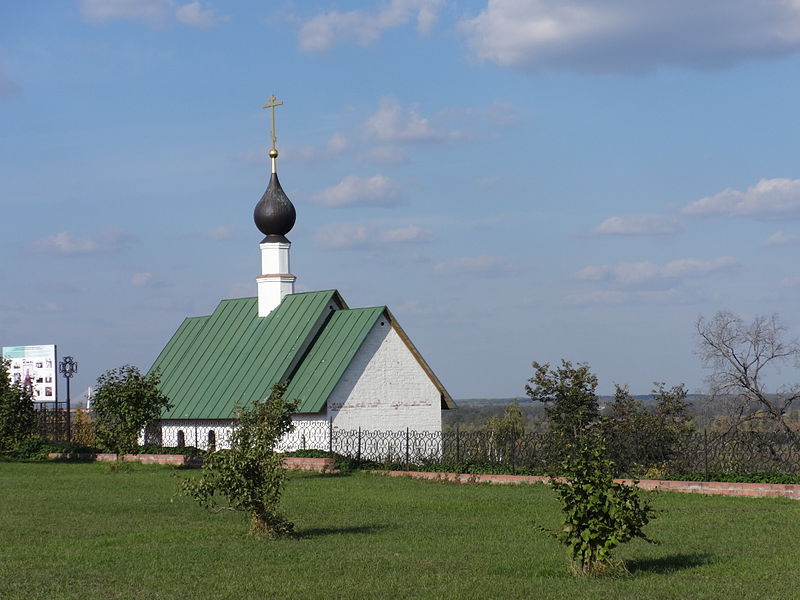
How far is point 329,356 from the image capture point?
3322 cm

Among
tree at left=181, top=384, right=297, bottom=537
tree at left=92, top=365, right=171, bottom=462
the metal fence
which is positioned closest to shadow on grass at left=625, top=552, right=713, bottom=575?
the metal fence

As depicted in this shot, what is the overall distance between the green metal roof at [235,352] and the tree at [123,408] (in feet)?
10.2

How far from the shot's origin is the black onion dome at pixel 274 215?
122 feet

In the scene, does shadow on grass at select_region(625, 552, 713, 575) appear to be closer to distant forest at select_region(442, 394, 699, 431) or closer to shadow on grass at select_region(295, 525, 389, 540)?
shadow on grass at select_region(295, 525, 389, 540)

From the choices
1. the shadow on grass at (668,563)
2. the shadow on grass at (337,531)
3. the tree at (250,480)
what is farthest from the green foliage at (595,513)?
the shadow on grass at (337,531)

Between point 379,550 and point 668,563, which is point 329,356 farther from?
point 668,563

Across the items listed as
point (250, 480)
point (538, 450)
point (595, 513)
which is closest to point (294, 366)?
point (538, 450)

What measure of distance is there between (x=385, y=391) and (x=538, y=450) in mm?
9286

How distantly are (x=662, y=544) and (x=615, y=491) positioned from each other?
2.85 metres

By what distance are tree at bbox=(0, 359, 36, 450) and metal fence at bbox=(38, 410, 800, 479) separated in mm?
5614

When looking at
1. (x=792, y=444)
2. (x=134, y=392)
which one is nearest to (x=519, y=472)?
(x=792, y=444)

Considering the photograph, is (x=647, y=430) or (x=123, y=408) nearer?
(x=647, y=430)

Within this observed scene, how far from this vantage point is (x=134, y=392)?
3095 cm

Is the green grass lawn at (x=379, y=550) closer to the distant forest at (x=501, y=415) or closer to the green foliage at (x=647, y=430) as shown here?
the green foliage at (x=647, y=430)
